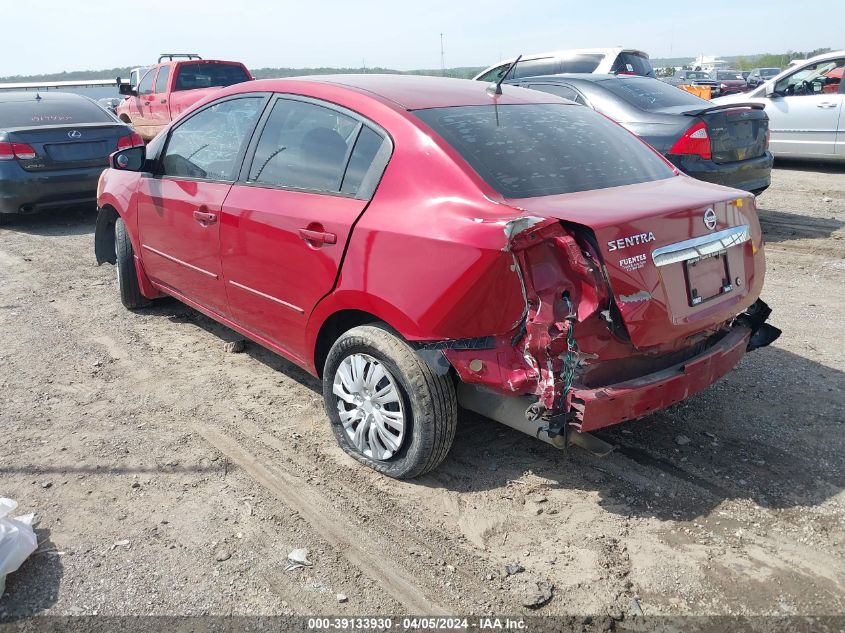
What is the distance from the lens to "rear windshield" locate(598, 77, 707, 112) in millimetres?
7672

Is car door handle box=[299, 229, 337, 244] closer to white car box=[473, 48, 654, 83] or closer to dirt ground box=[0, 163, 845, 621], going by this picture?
dirt ground box=[0, 163, 845, 621]

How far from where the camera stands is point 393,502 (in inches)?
128

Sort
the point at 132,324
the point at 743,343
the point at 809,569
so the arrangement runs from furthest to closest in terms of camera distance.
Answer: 1. the point at 132,324
2. the point at 743,343
3. the point at 809,569

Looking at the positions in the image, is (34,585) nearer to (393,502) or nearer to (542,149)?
(393,502)

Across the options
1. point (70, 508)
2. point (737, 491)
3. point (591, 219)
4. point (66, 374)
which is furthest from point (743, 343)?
point (66, 374)

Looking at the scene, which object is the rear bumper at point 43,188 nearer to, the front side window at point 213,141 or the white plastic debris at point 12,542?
the front side window at point 213,141

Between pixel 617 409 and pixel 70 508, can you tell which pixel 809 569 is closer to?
pixel 617 409

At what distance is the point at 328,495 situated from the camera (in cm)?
330

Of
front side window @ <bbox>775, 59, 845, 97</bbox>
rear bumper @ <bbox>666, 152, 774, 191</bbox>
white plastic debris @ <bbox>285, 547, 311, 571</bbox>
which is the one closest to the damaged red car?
white plastic debris @ <bbox>285, 547, 311, 571</bbox>

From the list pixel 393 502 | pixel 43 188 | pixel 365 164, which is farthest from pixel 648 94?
pixel 43 188

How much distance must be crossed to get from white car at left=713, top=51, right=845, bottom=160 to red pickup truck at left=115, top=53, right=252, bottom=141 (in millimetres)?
9365

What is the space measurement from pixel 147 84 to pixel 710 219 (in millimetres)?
14817

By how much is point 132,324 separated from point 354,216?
3.01 m

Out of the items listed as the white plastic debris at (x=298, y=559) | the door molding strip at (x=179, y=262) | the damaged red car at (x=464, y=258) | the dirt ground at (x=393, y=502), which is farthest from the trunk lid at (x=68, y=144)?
the white plastic debris at (x=298, y=559)
